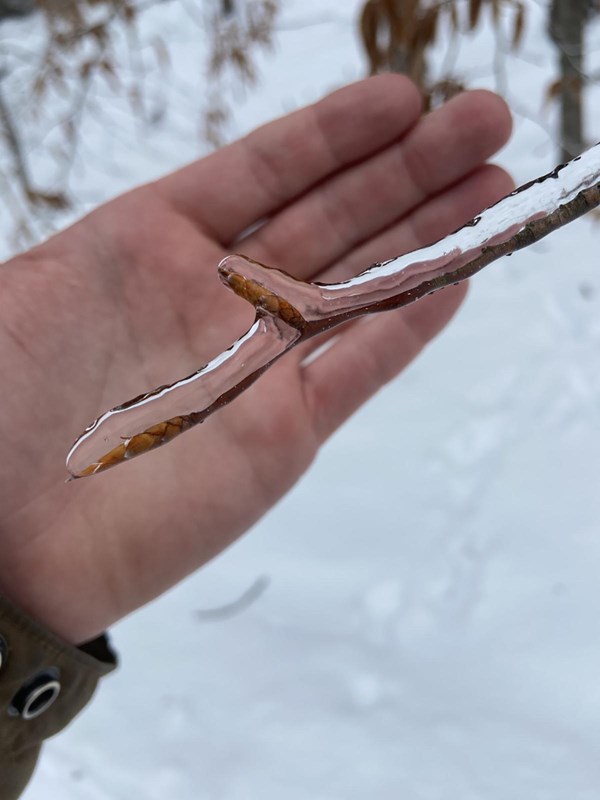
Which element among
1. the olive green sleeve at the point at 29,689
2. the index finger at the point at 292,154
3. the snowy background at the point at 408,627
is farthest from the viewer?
the snowy background at the point at 408,627

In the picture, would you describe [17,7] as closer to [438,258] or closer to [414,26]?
[414,26]

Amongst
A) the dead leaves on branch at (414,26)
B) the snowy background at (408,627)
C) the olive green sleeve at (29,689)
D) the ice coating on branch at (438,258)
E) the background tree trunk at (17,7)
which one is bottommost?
the snowy background at (408,627)

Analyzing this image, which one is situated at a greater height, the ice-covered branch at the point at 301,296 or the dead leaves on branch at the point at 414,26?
the dead leaves on branch at the point at 414,26

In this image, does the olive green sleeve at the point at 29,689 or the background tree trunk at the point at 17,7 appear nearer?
the olive green sleeve at the point at 29,689

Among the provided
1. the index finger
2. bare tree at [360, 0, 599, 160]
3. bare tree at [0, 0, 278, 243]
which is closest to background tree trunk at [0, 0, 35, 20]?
bare tree at [0, 0, 278, 243]

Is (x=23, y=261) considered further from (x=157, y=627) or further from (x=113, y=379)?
(x=157, y=627)

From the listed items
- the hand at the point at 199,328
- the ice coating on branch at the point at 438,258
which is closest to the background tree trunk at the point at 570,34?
the hand at the point at 199,328

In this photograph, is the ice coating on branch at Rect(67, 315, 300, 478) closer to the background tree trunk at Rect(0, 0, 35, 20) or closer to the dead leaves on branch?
the dead leaves on branch

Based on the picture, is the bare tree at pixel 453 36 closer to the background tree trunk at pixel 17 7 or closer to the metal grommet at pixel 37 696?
the metal grommet at pixel 37 696
